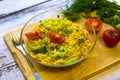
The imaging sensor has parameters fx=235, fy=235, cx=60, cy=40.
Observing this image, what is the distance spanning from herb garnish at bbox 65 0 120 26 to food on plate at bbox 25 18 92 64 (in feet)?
0.32

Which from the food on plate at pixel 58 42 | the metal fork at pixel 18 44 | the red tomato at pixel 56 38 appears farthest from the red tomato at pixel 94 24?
the metal fork at pixel 18 44

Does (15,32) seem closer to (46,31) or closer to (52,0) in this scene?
(46,31)

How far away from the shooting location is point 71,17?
1003 mm

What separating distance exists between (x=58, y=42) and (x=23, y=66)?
0.15 meters

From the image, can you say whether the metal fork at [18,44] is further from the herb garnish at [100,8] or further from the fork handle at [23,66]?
the herb garnish at [100,8]

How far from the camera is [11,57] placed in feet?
3.01

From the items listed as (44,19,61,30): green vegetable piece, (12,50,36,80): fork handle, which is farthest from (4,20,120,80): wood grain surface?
(44,19,61,30): green vegetable piece

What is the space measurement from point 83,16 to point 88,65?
27 centimetres

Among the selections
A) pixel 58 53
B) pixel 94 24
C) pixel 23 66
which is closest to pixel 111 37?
pixel 94 24

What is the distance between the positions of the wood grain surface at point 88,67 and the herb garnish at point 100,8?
166 millimetres

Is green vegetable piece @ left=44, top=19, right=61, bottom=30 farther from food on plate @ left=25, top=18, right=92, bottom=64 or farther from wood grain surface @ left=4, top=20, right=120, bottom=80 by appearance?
wood grain surface @ left=4, top=20, right=120, bottom=80

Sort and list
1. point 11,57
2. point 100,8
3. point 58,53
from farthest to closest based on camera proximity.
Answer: point 100,8
point 11,57
point 58,53

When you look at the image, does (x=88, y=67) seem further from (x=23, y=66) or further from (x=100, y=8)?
(x=100, y=8)

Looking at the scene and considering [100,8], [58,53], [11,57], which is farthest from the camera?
[100,8]
